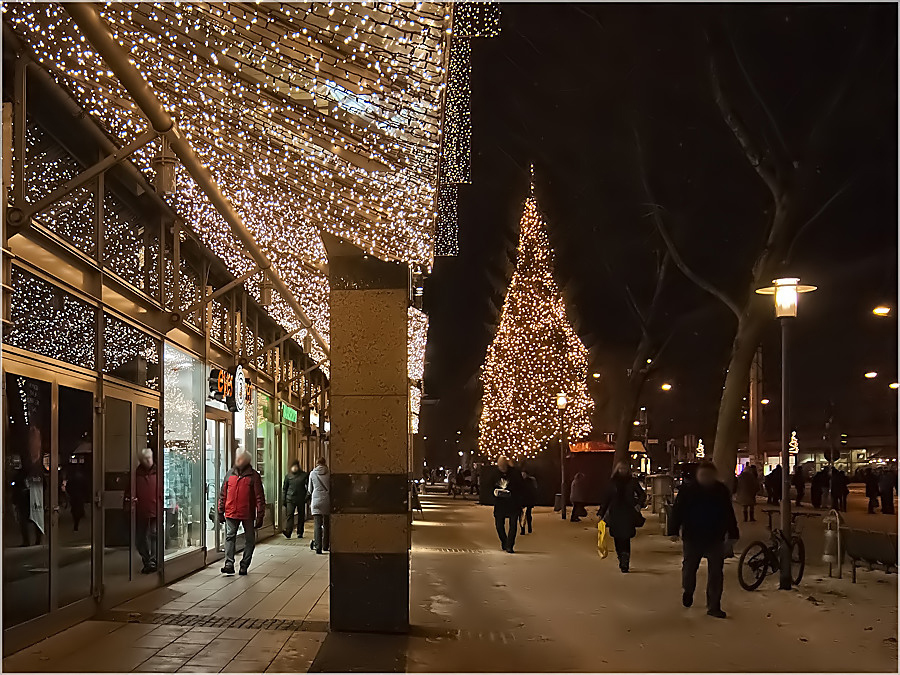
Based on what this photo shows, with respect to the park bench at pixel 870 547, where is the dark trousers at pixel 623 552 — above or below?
below

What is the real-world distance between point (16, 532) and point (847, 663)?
686 cm

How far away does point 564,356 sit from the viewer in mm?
38906

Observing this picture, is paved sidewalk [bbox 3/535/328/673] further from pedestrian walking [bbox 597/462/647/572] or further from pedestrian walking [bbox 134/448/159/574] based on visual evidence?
pedestrian walking [bbox 597/462/647/572]

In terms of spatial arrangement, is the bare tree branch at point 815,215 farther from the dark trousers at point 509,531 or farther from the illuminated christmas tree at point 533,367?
the illuminated christmas tree at point 533,367

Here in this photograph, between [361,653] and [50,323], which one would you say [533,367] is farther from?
[361,653]

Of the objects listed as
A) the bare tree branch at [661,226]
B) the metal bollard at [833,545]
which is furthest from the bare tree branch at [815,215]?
the metal bollard at [833,545]

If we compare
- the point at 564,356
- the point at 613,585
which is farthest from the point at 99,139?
the point at 564,356

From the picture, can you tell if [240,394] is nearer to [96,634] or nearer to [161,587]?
[161,587]

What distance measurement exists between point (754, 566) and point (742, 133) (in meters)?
8.06

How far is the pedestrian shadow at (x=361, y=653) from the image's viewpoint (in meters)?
7.97

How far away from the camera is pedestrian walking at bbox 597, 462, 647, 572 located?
52.7 ft

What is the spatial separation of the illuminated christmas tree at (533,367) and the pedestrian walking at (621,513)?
72.8 ft

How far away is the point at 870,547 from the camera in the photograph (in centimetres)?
1431

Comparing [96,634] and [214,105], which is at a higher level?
[214,105]
